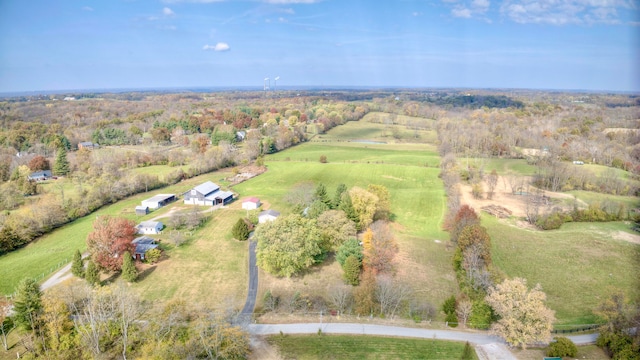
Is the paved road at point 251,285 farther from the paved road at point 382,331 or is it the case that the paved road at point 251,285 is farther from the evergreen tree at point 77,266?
the evergreen tree at point 77,266

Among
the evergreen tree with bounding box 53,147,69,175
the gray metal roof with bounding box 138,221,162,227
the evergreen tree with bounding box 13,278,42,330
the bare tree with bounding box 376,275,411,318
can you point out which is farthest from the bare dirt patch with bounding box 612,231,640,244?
the evergreen tree with bounding box 53,147,69,175

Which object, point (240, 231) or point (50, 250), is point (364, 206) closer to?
point (240, 231)

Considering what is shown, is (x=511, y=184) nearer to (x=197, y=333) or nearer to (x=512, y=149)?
(x=512, y=149)

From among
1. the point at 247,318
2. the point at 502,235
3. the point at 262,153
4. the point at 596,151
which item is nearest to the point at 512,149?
the point at 596,151

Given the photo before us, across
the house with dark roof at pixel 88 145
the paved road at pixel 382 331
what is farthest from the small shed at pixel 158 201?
the house with dark roof at pixel 88 145

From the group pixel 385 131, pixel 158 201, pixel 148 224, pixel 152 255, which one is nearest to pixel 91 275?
pixel 152 255
